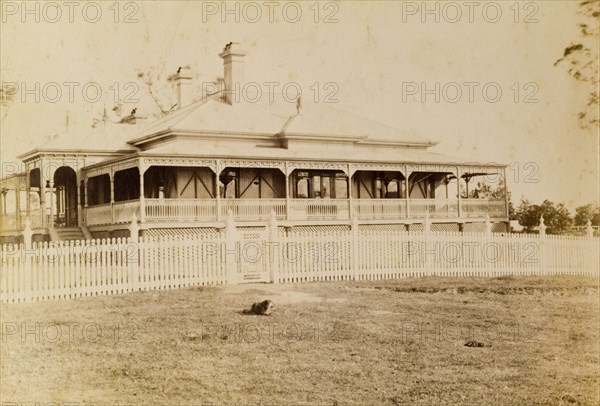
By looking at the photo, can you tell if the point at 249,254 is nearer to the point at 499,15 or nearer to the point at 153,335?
the point at 153,335

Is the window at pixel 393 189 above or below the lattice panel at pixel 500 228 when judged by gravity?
above

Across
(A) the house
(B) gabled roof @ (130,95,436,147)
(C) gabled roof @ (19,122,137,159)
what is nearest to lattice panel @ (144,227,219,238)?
(A) the house

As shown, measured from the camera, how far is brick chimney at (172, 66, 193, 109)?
112 feet

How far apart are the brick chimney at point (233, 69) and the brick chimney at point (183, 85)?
2.67 meters

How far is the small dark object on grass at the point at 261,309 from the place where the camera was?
1263cm

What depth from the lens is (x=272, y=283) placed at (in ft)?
56.2

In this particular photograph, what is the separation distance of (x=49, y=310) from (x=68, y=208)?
16.4m

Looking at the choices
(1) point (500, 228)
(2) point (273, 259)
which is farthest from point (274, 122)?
(2) point (273, 259)

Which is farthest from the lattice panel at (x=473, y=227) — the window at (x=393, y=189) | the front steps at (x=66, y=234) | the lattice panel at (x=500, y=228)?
the front steps at (x=66, y=234)

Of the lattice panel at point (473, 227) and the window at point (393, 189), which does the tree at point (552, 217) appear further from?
the window at point (393, 189)

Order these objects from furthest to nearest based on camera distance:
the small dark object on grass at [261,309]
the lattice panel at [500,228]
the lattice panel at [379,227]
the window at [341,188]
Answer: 1. the window at [341,188]
2. the lattice panel at [500,228]
3. the lattice panel at [379,227]
4. the small dark object on grass at [261,309]

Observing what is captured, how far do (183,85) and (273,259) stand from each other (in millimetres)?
18660

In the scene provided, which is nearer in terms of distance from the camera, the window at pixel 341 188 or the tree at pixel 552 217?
→ the tree at pixel 552 217

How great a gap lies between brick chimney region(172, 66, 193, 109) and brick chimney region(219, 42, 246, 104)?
2.67 meters
